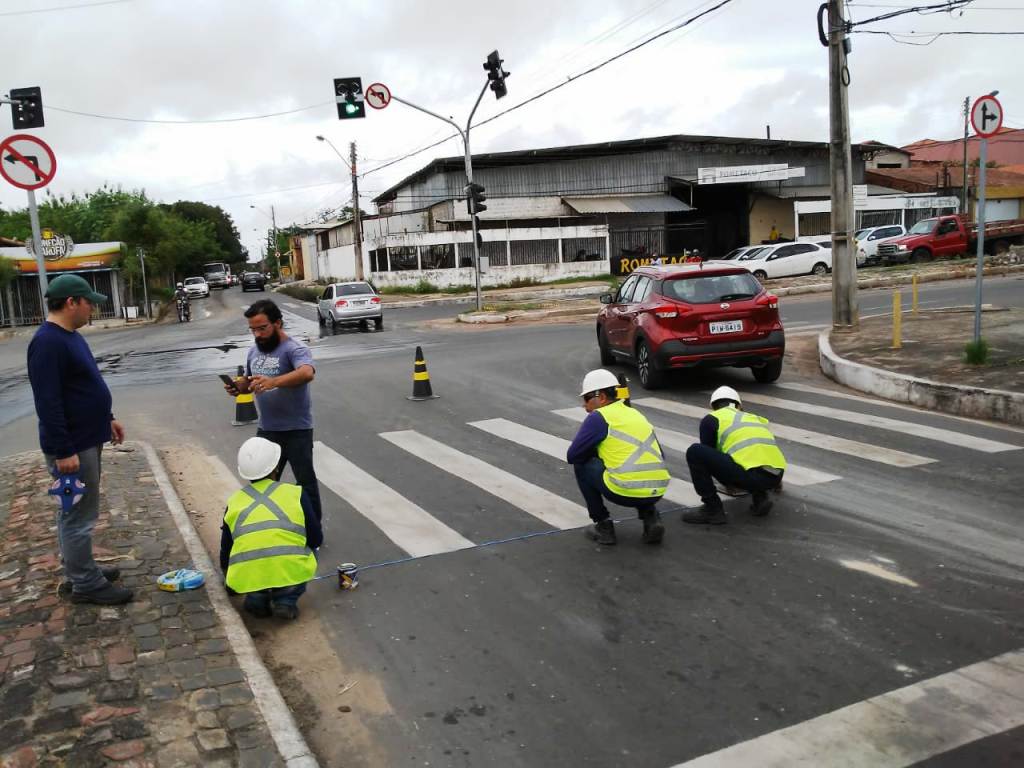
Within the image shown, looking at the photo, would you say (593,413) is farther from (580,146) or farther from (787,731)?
(580,146)

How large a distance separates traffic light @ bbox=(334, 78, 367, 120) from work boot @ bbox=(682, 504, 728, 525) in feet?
54.3

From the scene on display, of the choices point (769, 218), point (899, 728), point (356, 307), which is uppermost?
point (769, 218)

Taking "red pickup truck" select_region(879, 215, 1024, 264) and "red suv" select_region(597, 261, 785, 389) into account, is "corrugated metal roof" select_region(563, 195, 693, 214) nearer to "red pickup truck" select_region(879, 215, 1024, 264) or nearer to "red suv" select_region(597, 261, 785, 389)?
"red pickup truck" select_region(879, 215, 1024, 264)

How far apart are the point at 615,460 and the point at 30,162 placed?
249 inches

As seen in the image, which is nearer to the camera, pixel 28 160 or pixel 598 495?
pixel 598 495

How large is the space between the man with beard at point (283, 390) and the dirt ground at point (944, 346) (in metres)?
7.95

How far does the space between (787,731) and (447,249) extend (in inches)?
1612

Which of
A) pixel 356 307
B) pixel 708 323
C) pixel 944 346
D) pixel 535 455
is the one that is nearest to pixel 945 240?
pixel 356 307

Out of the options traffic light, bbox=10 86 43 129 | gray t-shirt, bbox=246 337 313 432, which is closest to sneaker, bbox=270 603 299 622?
gray t-shirt, bbox=246 337 313 432

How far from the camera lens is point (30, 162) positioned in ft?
26.5

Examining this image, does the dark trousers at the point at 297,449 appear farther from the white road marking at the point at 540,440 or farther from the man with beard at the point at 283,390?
the white road marking at the point at 540,440

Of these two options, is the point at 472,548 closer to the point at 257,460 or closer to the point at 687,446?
the point at 257,460

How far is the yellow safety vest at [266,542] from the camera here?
195 inches

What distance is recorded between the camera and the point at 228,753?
11.5 ft
